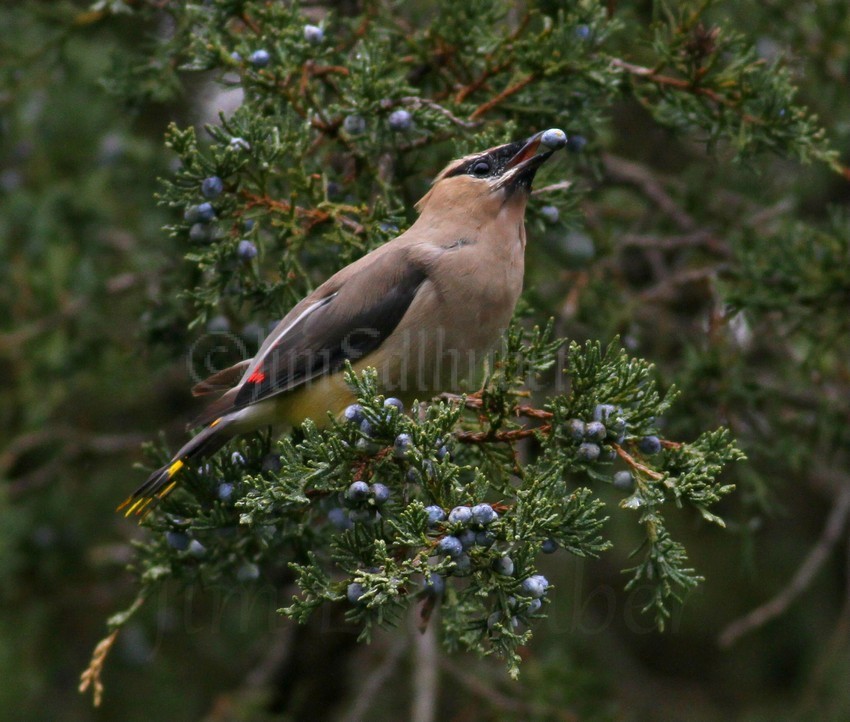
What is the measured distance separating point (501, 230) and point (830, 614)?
13.9ft

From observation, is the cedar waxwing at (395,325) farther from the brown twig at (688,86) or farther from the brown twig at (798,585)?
the brown twig at (798,585)

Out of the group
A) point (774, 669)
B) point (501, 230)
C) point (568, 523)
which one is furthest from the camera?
point (774, 669)

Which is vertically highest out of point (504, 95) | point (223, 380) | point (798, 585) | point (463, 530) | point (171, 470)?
point (504, 95)

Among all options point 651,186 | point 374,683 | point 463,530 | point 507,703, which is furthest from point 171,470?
point 651,186

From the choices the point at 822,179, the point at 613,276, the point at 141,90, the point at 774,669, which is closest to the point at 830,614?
the point at 774,669

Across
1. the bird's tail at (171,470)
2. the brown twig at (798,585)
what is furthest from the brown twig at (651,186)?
the bird's tail at (171,470)

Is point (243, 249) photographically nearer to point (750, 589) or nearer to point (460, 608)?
point (460, 608)

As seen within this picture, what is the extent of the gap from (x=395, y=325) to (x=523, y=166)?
2.29 ft

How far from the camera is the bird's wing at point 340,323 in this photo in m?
3.71

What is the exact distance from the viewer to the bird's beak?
376cm

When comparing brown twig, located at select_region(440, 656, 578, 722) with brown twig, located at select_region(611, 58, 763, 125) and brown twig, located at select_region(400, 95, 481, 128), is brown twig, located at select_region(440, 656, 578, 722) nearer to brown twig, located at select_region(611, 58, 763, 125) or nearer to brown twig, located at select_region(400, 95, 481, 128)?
brown twig, located at select_region(400, 95, 481, 128)

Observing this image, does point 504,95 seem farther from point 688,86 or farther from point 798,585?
point 798,585

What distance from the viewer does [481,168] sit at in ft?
12.8

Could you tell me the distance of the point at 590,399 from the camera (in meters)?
2.95
